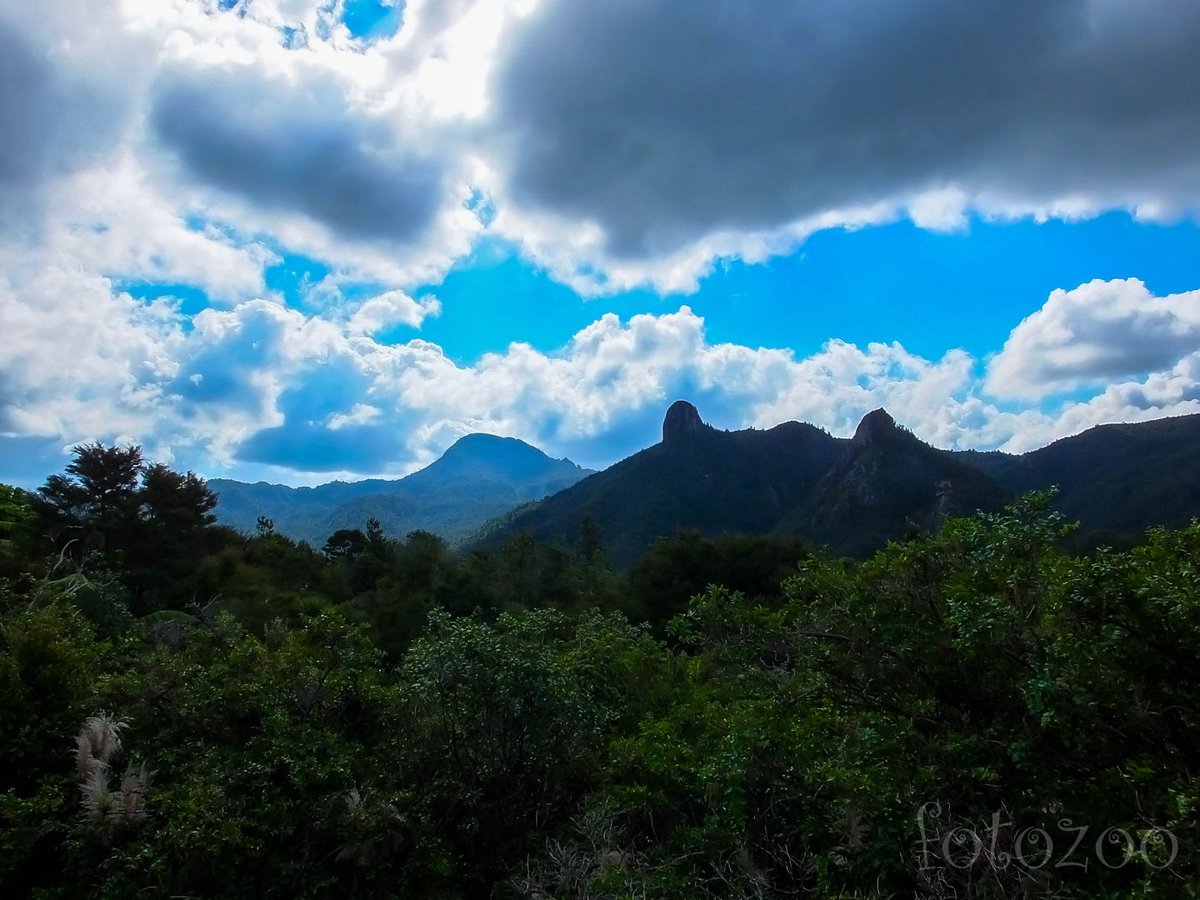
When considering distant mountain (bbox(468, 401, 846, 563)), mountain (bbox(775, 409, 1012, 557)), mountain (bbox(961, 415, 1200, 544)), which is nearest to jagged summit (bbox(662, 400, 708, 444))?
distant mountain (bbox(468, 401, 846, 563))

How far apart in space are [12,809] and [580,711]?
5.15 m

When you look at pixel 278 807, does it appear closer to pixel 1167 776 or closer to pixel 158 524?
pixel 1167 776

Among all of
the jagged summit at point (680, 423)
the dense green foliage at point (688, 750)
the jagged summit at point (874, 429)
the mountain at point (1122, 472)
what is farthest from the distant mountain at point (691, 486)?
the dense green foliage at point (688, 750)

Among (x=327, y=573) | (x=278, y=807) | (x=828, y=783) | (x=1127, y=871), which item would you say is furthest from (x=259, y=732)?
(x=327, y=573)

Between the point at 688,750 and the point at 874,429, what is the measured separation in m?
103

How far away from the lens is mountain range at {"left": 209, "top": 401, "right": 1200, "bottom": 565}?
238 ft

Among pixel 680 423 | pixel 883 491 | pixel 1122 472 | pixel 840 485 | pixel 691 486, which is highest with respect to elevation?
pixel 680 423

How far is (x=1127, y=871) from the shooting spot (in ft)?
13.8

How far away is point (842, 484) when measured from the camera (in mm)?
96375

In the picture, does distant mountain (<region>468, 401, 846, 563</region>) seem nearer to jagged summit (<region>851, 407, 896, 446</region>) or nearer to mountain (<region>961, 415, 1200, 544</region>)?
jagged summit (<region>851, 407, 896, 446</region>)

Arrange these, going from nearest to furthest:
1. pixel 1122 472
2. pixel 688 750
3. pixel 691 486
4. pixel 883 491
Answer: pixel 688 750 < pixel 1122 472 < pixel 883 491 < pixel 691 486

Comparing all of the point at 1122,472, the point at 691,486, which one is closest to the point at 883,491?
the point at 1122,472

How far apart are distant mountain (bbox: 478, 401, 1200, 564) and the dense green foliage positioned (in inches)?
1895

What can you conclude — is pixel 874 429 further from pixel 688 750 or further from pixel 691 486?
pixel 688 750
